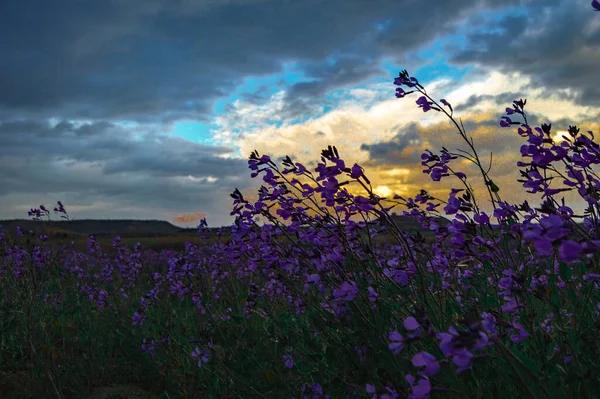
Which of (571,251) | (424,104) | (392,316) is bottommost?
(392,316)

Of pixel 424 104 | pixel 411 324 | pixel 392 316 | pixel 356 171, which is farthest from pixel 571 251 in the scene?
pixel 424 104

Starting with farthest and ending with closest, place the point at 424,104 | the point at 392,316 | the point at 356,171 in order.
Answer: the point at 424,104 → the point at 392,316 → the point at 356,171

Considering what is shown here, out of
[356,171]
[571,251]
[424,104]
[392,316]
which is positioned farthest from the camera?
[424,104]

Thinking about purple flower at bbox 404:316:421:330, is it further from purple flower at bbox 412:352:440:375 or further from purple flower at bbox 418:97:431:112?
purple flower at bbox 418:97:431:112

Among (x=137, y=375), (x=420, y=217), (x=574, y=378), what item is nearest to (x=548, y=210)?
(x=574, y=378)

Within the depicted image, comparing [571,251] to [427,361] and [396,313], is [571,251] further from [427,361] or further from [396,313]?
[396,313]

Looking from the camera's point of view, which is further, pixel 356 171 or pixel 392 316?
Result: pixel 392 316

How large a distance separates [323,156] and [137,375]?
140 inches

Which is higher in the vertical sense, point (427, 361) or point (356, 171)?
point (356, 171)

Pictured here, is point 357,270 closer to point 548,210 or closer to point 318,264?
point 318,264

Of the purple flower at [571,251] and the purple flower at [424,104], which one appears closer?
the purple flower at [571,251]

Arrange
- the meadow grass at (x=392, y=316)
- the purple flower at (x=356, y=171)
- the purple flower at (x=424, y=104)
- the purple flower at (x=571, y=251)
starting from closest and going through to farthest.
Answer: the purple flower at (x=571, y=251), the meadow grass at (x=392, y=316), the purple flower at (x=356, y=171), the purple flower at (x=424, y=104)

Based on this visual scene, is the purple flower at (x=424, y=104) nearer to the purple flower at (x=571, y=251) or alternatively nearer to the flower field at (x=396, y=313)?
the flower field at (x=396, y=313)

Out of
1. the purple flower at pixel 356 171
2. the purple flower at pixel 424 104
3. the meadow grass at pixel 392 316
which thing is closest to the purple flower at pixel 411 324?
the meadow grass at pixel 392 316
